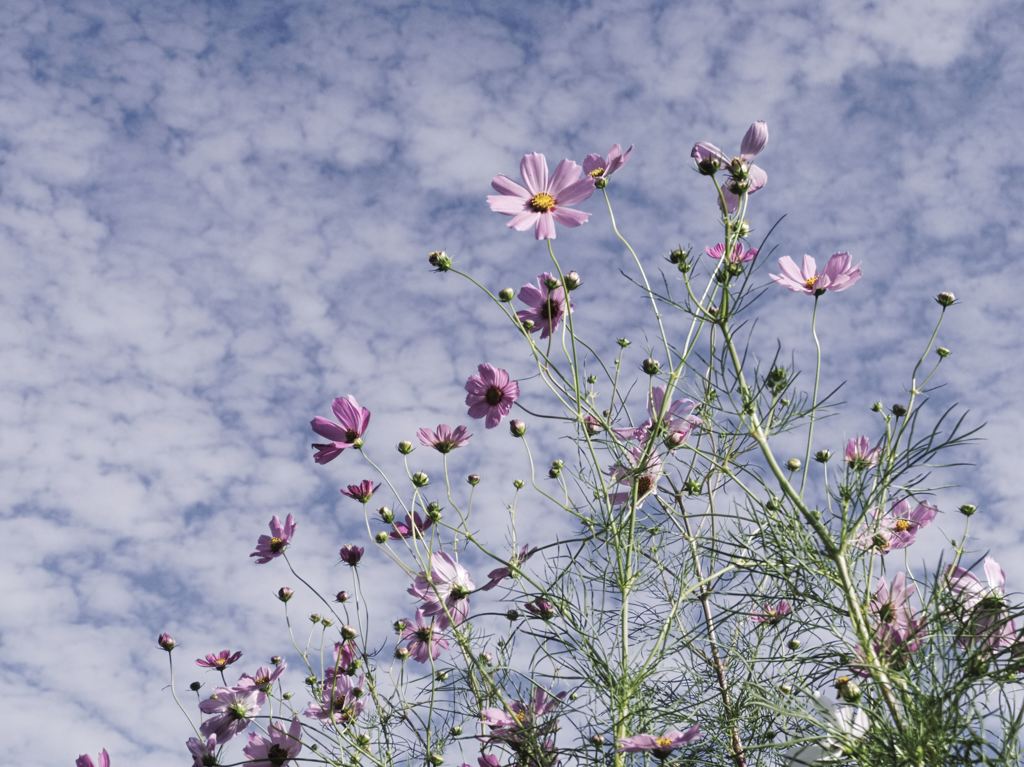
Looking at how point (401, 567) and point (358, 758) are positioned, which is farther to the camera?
point (358, 758)

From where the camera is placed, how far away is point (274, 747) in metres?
2.02

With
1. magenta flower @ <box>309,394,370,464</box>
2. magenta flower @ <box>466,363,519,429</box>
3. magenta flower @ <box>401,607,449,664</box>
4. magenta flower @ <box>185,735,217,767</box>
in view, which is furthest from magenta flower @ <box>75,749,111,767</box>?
magenta flower @ <box>466,363,519,429</box>

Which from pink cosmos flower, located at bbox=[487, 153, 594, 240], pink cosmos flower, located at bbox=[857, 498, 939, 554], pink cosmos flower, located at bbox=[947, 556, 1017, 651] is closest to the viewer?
pink cosmos flower, located at bbox=[947, 556, 1017, 651]

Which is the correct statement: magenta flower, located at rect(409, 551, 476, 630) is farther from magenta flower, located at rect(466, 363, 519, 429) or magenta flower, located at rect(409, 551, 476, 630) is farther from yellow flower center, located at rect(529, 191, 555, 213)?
yellow flower center, located at rect(529, 191, 555, 213)

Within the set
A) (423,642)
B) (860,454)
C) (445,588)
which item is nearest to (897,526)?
(860,454)

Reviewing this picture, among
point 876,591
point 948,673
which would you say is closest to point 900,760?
point 948,673

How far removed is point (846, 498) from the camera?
166 centimetres

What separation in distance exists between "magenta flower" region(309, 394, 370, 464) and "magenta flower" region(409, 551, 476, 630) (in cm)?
30

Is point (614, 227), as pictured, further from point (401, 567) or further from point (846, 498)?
point (401, 567)

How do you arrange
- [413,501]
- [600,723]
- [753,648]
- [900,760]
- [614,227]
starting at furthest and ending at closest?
1. [753,648]
2. [413,501]
3. [600,723]
4. [614,227]
5. [900,760]

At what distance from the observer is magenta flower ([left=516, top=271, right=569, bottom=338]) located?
1800 millimetres

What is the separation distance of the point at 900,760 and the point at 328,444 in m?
1.21

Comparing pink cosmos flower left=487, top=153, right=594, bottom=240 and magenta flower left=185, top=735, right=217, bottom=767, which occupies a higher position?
pink cosmos flower left=487, top=153, right=594, bottom=240

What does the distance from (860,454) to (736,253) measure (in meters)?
0.48
